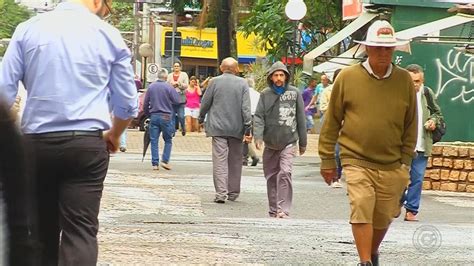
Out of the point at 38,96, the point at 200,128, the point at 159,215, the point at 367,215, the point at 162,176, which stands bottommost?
the point at 200,128

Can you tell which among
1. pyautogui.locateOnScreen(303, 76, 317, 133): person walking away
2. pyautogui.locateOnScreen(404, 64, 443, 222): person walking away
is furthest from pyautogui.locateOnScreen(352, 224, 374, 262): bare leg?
pyautogui.locateOnScreen(303, 76, 317, 133): person walking away

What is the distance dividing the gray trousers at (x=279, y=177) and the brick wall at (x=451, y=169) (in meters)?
4.80

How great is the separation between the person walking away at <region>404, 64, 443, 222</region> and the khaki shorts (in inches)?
180

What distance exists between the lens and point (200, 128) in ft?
107

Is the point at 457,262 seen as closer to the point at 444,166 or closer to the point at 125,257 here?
the point at 125,257

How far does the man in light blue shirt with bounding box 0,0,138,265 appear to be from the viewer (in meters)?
5.23

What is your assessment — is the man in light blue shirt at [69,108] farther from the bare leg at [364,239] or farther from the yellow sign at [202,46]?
the yellow sign at [202,46]

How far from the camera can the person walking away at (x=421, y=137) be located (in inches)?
495

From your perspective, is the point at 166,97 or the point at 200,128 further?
the point at 200,128

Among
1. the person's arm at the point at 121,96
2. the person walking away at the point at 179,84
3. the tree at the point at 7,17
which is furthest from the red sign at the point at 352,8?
the person's arm at the point at 121,96

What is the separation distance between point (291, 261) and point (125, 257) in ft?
3.87

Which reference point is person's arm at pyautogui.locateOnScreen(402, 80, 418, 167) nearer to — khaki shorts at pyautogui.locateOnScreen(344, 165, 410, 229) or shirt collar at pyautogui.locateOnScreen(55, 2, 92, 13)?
khaki shorts at pyautogui.locateOnScreen(344, 165, 410, 229)

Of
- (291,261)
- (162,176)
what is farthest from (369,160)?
(162,176)

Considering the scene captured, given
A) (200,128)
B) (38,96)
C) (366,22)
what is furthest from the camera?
(200,128)
